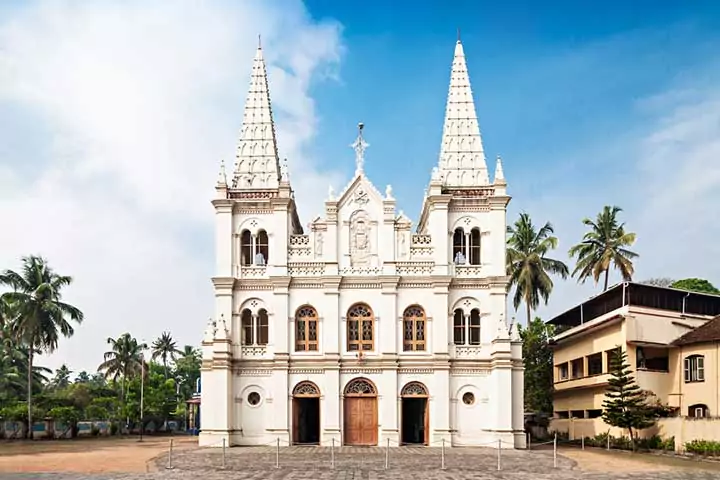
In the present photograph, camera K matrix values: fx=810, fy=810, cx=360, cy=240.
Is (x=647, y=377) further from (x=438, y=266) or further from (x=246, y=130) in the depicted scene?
(x=246, y=130)

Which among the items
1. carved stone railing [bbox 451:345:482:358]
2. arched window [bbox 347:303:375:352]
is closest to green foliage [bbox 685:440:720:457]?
carved stone railing [bbox 451:345:482:358]

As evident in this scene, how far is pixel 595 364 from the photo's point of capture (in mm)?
45344

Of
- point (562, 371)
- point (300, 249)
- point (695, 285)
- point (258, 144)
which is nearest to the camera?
point (300, 249)

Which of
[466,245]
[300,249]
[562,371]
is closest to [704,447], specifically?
[466,245]

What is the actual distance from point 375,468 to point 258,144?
20.6 metres

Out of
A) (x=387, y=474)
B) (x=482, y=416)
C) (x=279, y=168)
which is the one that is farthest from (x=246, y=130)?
(x=387, y=474)

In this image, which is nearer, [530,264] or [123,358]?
[530,264]

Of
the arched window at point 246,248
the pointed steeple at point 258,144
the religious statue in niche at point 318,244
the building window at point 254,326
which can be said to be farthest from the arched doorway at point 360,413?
the pointed steeple at point 258,144

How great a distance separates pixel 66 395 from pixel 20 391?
11.7ft

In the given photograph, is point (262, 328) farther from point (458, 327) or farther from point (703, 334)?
point (703, 334)

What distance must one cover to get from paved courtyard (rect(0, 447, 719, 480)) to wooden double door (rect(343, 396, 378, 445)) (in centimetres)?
417

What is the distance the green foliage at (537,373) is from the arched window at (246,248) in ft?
72.2

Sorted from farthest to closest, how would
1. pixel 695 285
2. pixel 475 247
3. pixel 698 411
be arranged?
pixel 695 285 < pixel 475 247 < pixel 698 411

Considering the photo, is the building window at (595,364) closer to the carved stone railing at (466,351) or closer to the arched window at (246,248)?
the carved stone railing at (466,351)
